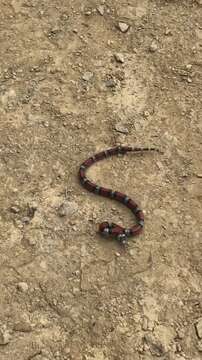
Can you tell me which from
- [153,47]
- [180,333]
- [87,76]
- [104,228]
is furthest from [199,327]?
[153,47]

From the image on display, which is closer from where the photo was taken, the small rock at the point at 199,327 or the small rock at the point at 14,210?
the small rock at the point at 199,327

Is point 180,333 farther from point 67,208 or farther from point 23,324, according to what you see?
point 67,208

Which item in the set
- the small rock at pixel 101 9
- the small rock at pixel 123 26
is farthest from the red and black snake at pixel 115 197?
the small rock at pixel 101 9

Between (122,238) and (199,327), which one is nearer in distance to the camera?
(199,327)

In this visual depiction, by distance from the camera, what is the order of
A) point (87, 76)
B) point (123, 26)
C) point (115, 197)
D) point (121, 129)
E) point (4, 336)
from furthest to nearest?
point (123, 26)
point (87, 76)
point (121, 129)
point (115, 197)
point (4, 336)

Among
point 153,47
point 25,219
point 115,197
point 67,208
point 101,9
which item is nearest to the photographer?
point 25,219

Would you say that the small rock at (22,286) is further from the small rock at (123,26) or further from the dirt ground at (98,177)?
the small rock at (123,26)
